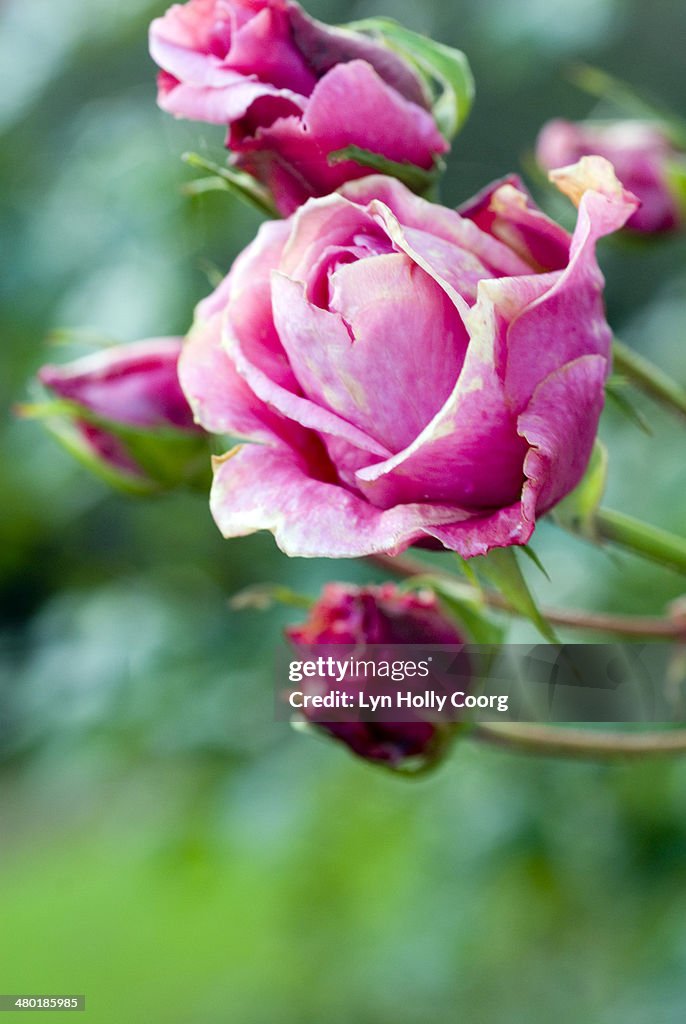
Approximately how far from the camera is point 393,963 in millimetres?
888

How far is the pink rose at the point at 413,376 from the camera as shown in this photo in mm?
259

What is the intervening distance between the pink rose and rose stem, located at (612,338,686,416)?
0.06 meters

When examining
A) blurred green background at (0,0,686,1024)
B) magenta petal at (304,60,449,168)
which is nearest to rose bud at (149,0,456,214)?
magenta petal at (304,60,449,168)

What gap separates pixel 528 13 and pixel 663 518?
401 mm

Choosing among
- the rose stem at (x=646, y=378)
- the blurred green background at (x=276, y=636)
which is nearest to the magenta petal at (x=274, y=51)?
the rose stem at (x=646, y=378)

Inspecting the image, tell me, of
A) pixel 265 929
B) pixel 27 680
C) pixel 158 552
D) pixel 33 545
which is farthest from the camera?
pixel 265 929

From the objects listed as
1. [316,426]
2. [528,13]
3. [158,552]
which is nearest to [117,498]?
[158,552]

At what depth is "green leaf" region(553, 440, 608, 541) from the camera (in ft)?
1.07

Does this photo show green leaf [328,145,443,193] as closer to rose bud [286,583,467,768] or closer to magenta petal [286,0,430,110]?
magenta petal [286,0,430,110]

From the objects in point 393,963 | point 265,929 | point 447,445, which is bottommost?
point 265,929

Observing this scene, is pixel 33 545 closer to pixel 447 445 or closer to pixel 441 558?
pixel 441 558

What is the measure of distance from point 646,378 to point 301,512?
0.14m

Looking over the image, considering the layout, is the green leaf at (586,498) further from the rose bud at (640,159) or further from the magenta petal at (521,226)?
the rose bud at (640,159)

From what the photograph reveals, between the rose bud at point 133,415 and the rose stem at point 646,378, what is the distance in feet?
0.56
